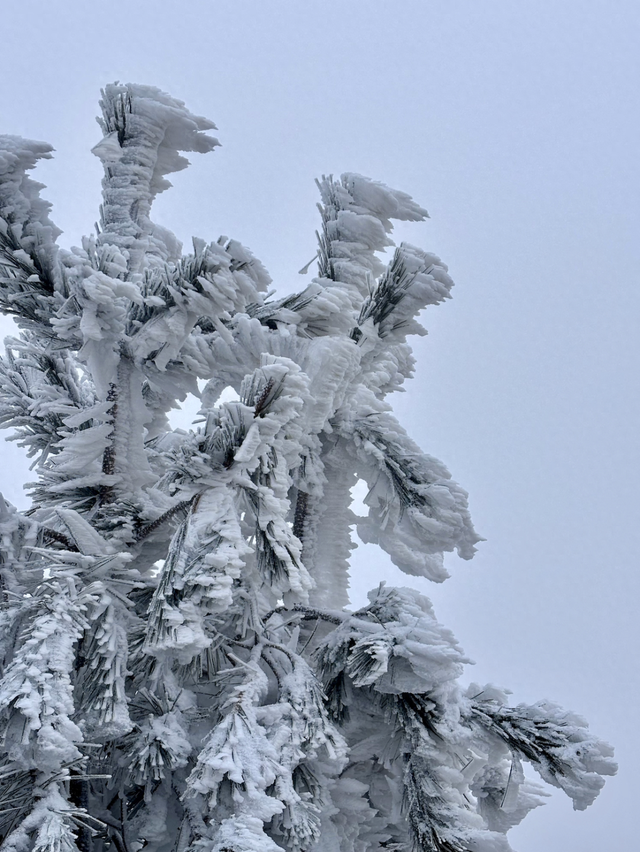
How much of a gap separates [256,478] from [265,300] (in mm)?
1192

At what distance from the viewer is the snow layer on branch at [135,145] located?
350 centimetres

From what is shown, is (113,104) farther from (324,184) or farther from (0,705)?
(0,705)

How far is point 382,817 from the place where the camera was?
3.63 meters

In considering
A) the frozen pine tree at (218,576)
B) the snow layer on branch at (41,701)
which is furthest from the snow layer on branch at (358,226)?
the snow layer on branch at (41,701)

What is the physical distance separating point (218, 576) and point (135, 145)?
2.20 meters

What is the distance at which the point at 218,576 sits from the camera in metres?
2.46

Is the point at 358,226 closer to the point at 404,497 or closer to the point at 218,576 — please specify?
the point at 404,497

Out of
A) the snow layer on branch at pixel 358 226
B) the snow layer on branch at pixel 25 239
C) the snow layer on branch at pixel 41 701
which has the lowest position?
the snow layer on branch at pixel 41 701

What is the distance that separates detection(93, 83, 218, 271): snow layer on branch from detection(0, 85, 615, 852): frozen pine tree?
0.04 feet

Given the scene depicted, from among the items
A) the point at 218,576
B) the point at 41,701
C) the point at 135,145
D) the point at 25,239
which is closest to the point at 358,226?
the point at 135,145

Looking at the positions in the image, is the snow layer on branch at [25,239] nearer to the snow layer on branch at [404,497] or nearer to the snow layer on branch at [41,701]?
the snow layer on branch at [41,701]

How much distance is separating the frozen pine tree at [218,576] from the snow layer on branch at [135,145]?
0.01m

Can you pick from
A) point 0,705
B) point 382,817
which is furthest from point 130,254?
point 382,817

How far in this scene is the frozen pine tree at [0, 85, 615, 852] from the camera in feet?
8.33
